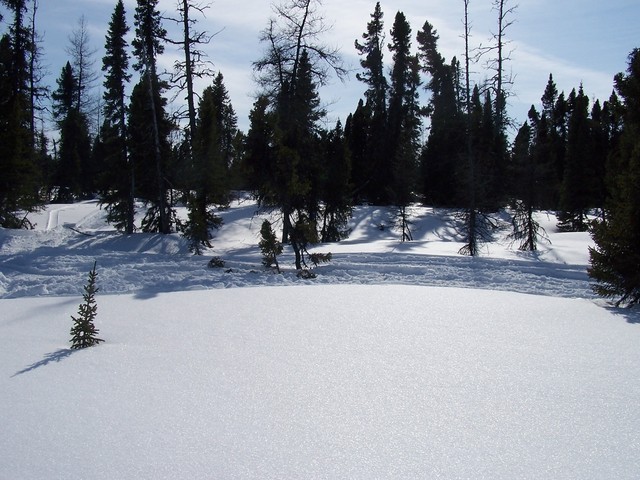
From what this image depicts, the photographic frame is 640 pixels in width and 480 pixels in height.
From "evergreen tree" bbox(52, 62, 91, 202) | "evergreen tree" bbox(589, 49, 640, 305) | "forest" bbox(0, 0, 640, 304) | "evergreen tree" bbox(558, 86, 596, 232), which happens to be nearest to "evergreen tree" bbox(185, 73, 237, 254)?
"forest" bbox(0, 0, 640, 304)

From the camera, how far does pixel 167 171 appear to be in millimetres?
22672

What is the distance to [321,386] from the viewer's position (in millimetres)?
4531

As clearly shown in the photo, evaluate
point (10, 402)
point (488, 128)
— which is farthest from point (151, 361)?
point (488, 128)

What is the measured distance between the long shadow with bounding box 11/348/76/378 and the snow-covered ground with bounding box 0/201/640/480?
3 cm

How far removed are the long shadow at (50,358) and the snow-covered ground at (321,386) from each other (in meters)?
0.03

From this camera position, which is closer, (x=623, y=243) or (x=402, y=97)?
(x=623, y=243)

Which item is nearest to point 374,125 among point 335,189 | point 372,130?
point 372,130

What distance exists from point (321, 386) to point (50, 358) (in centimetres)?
304

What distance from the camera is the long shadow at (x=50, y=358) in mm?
4916

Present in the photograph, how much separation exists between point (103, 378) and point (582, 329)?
6140 millimetres

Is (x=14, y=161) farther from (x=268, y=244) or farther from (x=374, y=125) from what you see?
(x=374, y=125)

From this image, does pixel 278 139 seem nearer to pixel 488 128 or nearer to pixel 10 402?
pixel 10 402

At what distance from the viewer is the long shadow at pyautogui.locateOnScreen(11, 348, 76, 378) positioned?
4.92 metres

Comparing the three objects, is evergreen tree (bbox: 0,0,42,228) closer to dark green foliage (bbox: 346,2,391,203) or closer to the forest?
the forest
